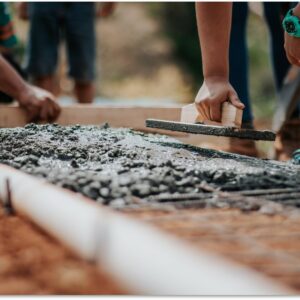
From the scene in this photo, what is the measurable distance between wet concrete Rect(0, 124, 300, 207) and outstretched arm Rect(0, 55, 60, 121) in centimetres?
63

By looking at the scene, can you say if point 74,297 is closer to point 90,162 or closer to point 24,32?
point 90,162

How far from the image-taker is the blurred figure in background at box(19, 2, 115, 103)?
4.26 metres

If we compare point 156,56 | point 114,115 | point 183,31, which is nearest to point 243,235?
point 114,115

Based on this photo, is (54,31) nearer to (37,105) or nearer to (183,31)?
(37,105)

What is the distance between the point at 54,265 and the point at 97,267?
85 mm

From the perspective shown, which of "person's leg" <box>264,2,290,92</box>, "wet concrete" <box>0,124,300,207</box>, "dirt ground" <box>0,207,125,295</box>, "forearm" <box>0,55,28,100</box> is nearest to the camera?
"dirt ground" <box>0,207,125,295</box>

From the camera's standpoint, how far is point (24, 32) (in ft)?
38.4

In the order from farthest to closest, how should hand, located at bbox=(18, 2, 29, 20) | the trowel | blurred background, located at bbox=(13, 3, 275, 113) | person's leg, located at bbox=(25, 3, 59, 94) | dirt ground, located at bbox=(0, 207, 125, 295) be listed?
blurred background, located at bbox=(13, 3, 275, 113) < hand, located at bbox=(18, 2, 29, 20) < person's leg, located at bbox=(25, 3, 59, 94) < the trowel < dirt ground, located at bbox=(0, 207, 125, 295)

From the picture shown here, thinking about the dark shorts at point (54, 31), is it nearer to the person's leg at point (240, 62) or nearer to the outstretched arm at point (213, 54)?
the person's leg at point (240, 62)

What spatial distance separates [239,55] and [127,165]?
5.22 ft

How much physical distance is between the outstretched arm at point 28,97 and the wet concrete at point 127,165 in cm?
63

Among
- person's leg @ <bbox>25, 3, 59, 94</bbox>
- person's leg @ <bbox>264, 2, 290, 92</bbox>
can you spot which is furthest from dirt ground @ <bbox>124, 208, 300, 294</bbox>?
person's leg @ <bbox>25, 3, 59, 94</bbox>

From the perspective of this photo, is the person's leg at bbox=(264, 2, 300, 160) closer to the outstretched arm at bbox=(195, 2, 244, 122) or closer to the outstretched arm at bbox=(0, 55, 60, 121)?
the outstretched arm at bbox=(195, 2, 244, 122)

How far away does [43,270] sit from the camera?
1063 mm
